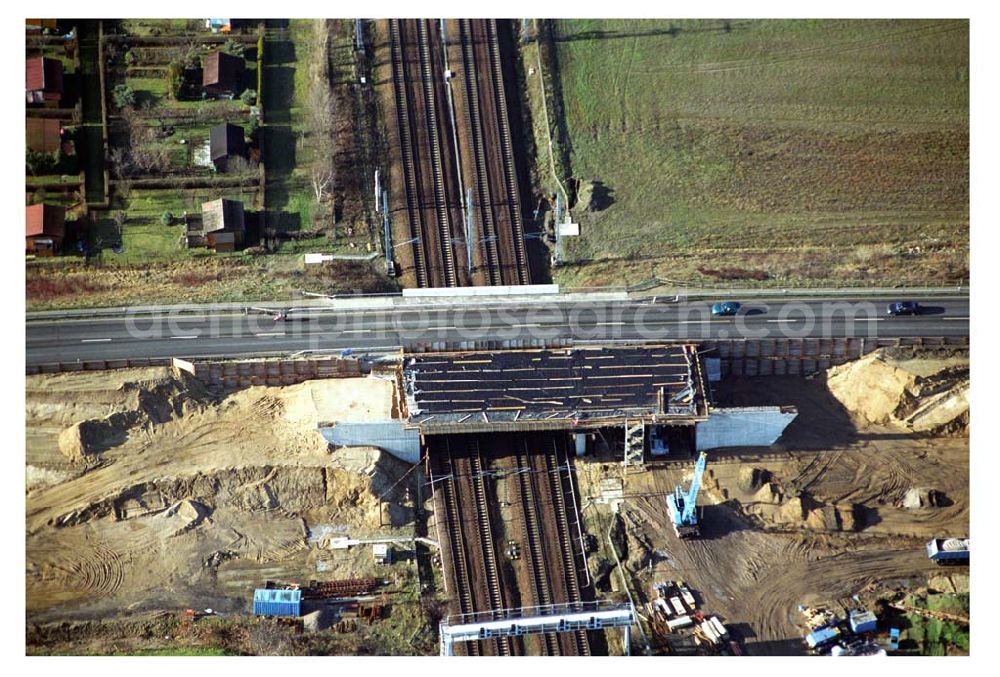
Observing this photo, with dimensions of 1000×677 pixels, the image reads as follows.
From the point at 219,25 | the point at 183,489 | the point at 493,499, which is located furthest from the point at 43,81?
the point at 493,499

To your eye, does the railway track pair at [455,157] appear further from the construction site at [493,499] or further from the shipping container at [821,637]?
the shipping container at [821,637]

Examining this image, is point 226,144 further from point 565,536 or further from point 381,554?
point 565,536

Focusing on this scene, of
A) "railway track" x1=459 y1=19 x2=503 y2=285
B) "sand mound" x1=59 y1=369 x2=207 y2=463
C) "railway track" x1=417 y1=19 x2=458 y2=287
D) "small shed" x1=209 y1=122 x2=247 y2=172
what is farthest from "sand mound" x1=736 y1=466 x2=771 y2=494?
"small shed" x1=209 y1=122 x2=247 y2=172

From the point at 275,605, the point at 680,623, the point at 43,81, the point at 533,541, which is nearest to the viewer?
the point at 275,605

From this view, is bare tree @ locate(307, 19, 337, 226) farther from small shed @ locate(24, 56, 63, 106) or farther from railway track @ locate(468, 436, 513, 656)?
railway track @ locate(468, 436, 513, 656)

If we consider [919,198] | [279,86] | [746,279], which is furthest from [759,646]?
[279,86]

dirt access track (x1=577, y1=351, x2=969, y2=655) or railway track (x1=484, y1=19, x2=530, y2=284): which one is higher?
railway track (x1=484, y1=19, x2=530, y2=284)
